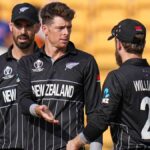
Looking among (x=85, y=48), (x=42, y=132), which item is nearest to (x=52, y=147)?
(x=42, y=132)

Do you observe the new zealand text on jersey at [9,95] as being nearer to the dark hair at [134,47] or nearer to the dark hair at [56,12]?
the dark hair at [56,12]

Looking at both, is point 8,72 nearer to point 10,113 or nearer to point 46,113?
point 10,113

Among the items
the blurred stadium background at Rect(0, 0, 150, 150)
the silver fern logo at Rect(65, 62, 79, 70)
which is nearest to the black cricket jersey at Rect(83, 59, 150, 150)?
the silver fern logo at Rect(65, 62, 79, 70)

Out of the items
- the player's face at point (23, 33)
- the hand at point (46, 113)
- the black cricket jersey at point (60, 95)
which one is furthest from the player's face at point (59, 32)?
the hand at point (46, 113)

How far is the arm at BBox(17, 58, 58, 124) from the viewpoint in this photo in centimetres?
562

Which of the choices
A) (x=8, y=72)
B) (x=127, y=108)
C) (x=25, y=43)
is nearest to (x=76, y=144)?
(x=127, y=108)

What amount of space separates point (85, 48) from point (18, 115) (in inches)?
176

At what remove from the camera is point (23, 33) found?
6.42m

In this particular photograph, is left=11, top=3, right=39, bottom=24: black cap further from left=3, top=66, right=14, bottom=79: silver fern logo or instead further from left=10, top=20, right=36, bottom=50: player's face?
left=3, top=66, right=14, bottom=79: silver fern logo

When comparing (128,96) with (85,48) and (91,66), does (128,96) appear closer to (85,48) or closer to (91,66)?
(91,66)

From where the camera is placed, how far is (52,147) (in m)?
5.91

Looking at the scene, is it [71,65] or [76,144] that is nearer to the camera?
[76,144]

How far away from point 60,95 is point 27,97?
24cm

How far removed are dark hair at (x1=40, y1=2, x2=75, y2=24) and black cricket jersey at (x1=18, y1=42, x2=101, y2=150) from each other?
0.31m
